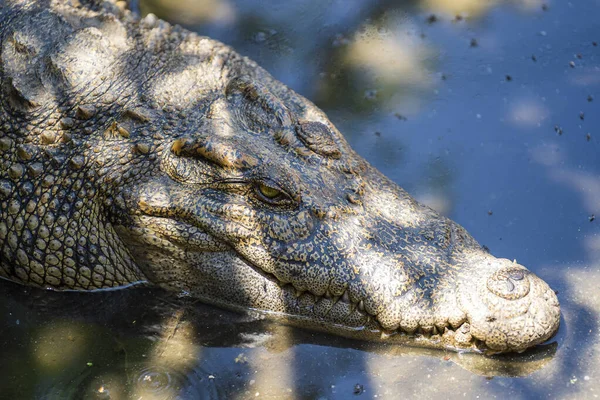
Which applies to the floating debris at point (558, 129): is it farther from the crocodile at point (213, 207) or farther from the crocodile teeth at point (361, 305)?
the crocodile teeth at point (361, 305)

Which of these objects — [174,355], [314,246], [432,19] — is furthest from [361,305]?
[432,19]

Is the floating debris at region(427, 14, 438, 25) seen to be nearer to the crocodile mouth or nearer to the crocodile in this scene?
the crocodile

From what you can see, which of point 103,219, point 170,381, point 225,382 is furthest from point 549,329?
point 103,219

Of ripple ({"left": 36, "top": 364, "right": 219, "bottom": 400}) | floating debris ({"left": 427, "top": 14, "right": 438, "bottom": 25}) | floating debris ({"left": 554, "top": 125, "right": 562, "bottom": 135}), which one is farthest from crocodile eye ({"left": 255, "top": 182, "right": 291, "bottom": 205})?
floating debris ({"left": 427, "top": 14, "right": 438, "bottom": 25})

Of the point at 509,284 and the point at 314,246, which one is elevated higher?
the point at 509,284

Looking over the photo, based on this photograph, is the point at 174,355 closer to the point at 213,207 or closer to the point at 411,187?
the point at 213,207

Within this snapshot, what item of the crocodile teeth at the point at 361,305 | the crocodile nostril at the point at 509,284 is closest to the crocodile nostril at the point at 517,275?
the crocodile nostril at the point at 509,284
